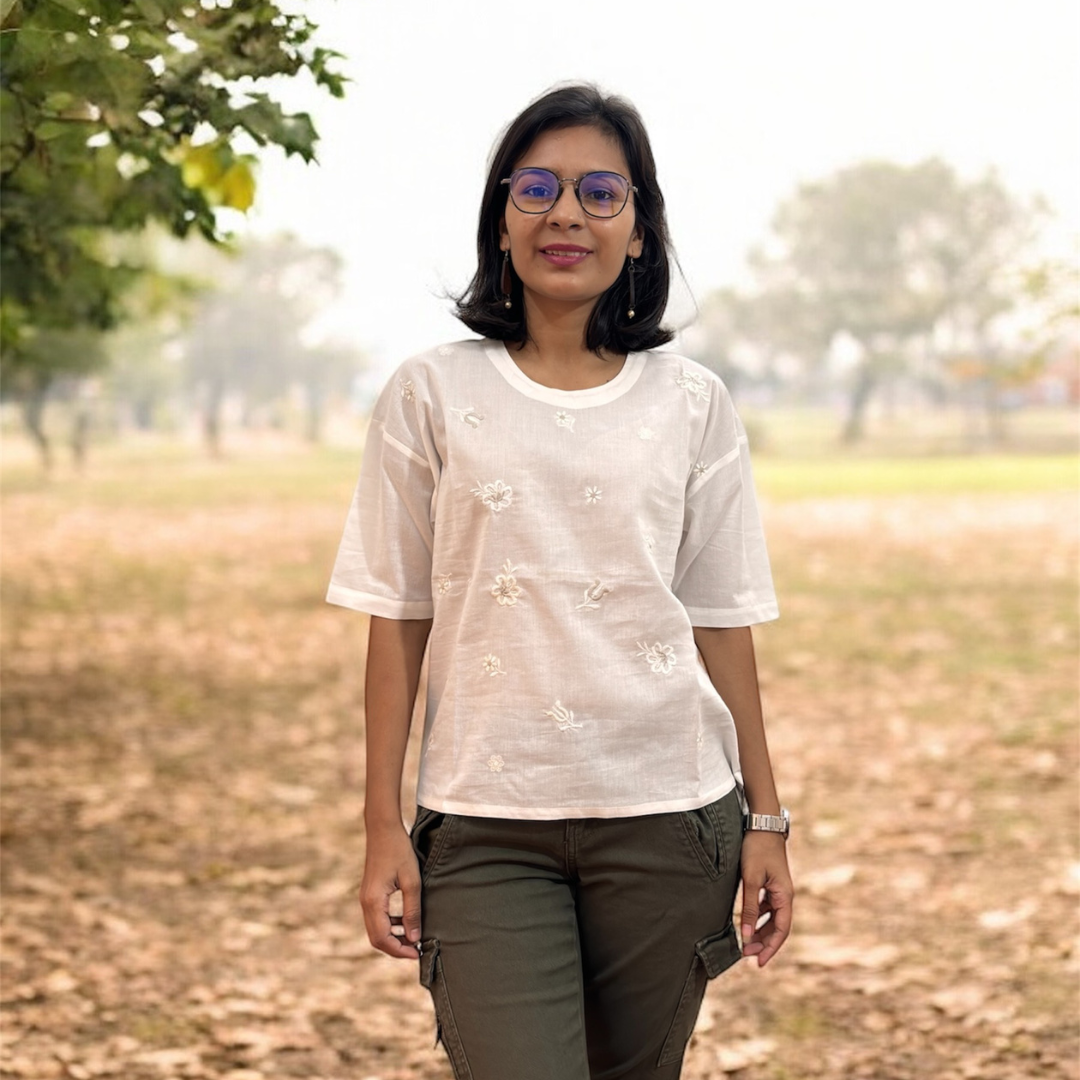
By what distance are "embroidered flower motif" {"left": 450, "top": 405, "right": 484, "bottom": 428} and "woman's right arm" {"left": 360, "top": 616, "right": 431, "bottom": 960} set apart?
1.09 ft

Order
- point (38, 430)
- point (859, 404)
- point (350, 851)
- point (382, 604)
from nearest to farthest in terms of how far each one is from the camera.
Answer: point (382, 604)
point (350, 851)
point (38, 430)
point (859, 404)

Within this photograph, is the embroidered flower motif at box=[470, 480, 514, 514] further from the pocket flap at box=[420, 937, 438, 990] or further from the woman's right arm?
the pocket flap at box=[420, 937, 438, 990]

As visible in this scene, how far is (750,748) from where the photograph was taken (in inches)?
95.6

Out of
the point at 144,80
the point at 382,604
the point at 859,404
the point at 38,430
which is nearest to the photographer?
the point at 382,604

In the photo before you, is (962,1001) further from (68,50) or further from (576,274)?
(68,50)

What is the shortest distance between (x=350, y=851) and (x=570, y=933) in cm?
418

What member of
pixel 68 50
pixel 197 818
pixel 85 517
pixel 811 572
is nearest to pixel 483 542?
pixel 68 50

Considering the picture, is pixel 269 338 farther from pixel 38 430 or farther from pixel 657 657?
pixel 657 657

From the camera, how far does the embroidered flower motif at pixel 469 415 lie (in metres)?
2.22

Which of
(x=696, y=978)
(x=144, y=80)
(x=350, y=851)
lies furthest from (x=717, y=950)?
(x=350, y=851)

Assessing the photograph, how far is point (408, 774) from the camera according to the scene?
798cm

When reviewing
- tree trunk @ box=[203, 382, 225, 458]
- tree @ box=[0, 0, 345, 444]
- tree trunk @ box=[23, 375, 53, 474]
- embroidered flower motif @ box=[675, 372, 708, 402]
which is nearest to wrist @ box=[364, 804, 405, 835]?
embroidered flower motif @ box=[675, 372, 708, 402]

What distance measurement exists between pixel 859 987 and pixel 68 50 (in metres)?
3.54

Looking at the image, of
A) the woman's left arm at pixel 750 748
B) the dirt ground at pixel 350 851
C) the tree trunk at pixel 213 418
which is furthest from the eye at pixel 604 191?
the tree trunk at pixel 213 418
